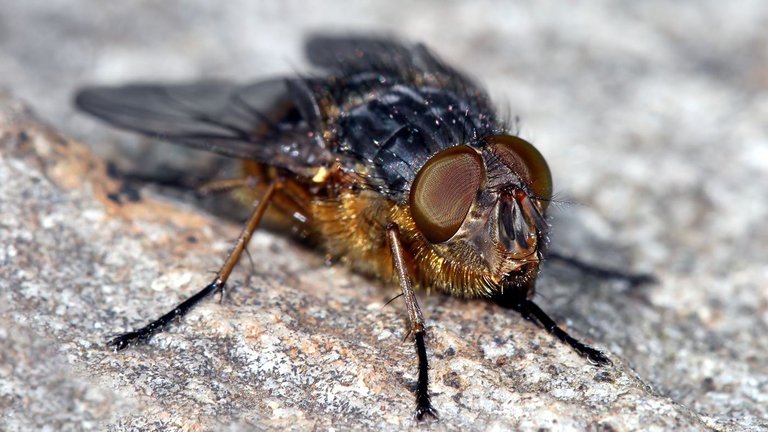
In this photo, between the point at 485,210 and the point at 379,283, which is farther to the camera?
the point at 379,283

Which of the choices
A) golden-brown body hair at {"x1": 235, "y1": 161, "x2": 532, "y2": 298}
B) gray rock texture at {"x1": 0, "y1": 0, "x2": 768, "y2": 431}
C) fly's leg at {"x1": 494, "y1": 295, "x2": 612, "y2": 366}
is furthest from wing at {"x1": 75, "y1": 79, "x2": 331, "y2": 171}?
fly's leg at {"x1": 494, "y1": 295, "x2": 612, "y2": 366}

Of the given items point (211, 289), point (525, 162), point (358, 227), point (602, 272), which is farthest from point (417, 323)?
point (602, 272)

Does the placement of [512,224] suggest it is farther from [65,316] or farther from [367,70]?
[65,316]

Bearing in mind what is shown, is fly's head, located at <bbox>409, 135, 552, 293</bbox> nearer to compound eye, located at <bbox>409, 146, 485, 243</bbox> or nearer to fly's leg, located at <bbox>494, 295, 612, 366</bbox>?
compound eye, located at <bbox>409, 146, 485, 243</bbox>

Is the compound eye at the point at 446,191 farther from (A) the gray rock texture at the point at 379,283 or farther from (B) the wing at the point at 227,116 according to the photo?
(B) the wing at the point at 227,116

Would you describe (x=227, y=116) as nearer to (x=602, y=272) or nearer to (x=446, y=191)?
(x=446, y=191)

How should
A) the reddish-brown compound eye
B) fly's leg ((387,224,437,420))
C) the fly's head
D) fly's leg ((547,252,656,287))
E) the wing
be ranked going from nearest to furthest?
fly's leg ((387,224,437,420)), the fly's head, the reddish-brown compound eye, the wing, fly's leg ((547,252,656,287))
